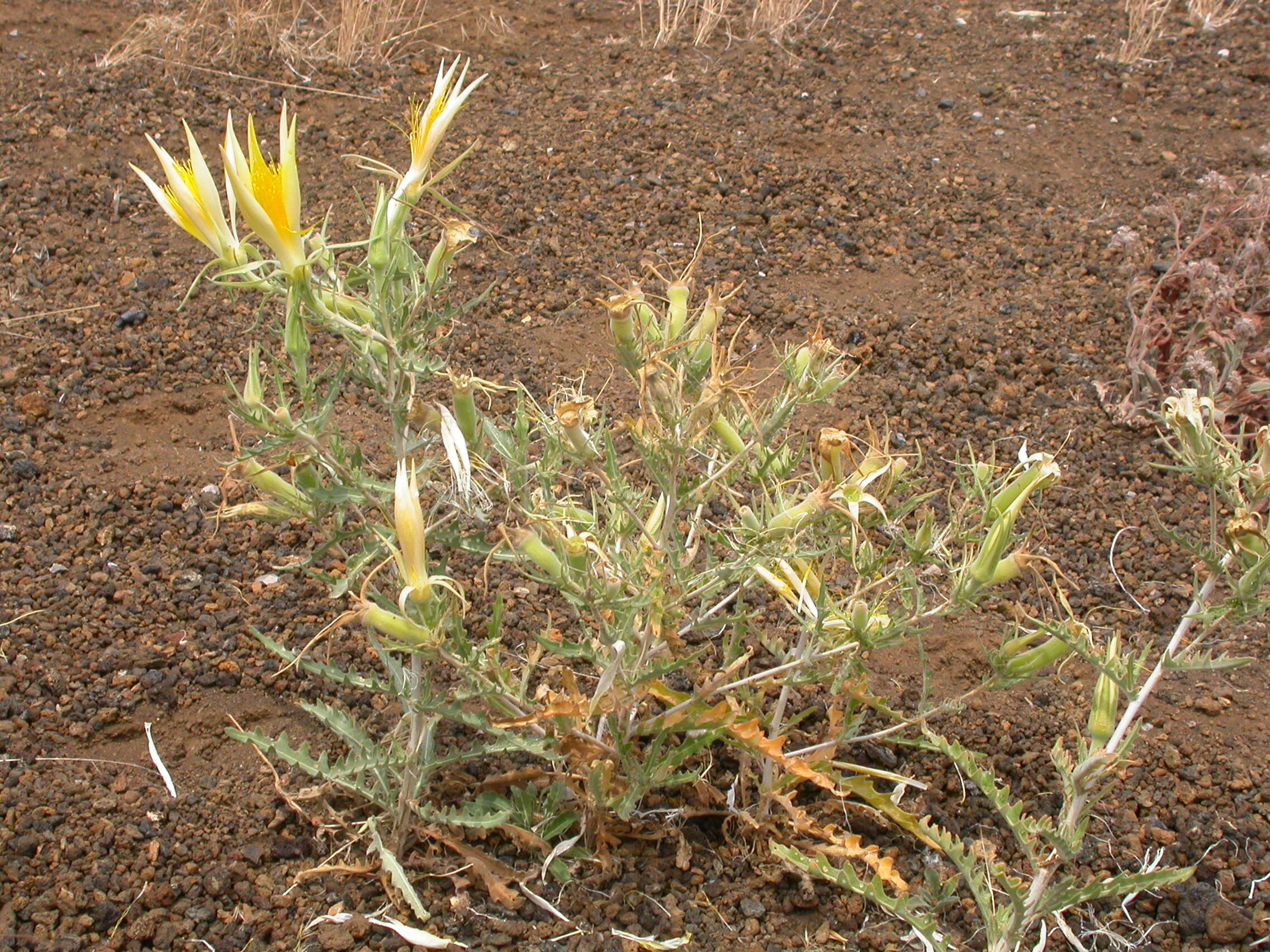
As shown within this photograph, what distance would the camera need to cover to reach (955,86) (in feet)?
14.7

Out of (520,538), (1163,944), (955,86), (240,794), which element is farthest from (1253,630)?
(955,86)

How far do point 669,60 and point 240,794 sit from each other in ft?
11.1

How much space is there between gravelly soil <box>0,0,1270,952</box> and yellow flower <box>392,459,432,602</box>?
0.67 m

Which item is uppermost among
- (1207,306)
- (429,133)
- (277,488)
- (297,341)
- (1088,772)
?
(429,133)

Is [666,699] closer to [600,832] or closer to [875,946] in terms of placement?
[600,832]

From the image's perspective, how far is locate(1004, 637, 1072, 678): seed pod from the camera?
168 cm

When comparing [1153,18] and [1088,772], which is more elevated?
[1153,18]

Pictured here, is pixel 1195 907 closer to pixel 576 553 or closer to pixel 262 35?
pixel 576 553

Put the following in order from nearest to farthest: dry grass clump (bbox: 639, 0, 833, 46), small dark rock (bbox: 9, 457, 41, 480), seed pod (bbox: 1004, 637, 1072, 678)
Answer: seed pod (bbox: 1004, 637, 1072, 678), small dark rock (bbox: 9, 457, 41, 480), dry grass clump (bbox: 639, 0, 833, 46)

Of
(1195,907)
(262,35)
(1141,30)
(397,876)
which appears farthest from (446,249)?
(1141,30)

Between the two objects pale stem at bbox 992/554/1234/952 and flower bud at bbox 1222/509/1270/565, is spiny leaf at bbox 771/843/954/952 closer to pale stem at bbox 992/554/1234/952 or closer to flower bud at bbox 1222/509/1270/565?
pale stem at bbox 992/554/1234/952

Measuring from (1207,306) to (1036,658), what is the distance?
1.91 m

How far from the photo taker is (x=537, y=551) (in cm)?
147

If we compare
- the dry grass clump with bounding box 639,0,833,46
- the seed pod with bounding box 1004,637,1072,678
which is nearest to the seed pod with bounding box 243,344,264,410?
the seed pod with bounding box 1004,637,1072,678
